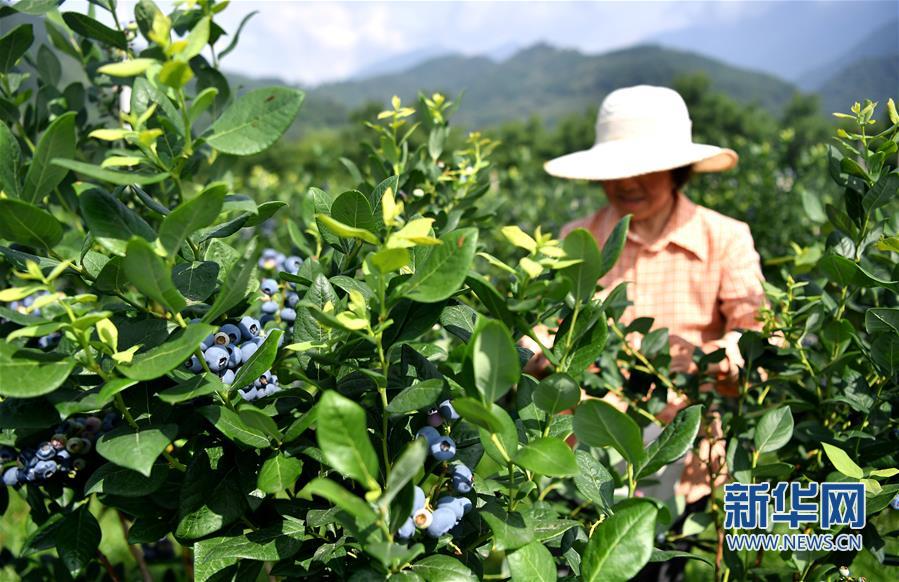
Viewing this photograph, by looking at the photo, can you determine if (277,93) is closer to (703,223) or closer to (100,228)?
(100,228)

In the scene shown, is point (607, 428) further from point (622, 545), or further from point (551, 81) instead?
point (551, 81)

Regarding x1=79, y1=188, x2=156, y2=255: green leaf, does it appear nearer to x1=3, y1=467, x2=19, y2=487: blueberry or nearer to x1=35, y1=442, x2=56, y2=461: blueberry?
x1=35, y1=442, x2=56, y2=461: blueberry

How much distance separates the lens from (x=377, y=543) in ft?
2.08

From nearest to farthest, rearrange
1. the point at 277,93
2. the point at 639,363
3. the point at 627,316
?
the point at 277,93
the point at 639,363
the point at 627,316

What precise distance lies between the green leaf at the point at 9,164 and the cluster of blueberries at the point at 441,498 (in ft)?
1.82

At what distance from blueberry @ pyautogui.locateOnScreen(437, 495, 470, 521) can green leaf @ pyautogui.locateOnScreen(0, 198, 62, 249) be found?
1.76 ft

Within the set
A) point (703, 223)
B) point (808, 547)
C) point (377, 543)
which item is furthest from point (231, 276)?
point (703, 223)

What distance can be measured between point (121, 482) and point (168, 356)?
250 millimetres

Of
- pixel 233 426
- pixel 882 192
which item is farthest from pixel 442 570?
pixel 882 192

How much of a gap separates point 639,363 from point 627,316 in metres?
0.50

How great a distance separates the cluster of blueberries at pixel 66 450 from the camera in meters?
0.98

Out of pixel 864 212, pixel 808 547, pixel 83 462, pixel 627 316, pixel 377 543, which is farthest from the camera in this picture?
pixel 627 316

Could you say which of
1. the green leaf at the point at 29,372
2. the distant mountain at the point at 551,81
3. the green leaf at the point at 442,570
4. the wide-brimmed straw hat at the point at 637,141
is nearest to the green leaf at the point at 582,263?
the green leaf at the point at 442,570

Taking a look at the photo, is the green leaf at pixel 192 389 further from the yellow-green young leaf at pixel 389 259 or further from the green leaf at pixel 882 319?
the green leaf at pixel 882 319
